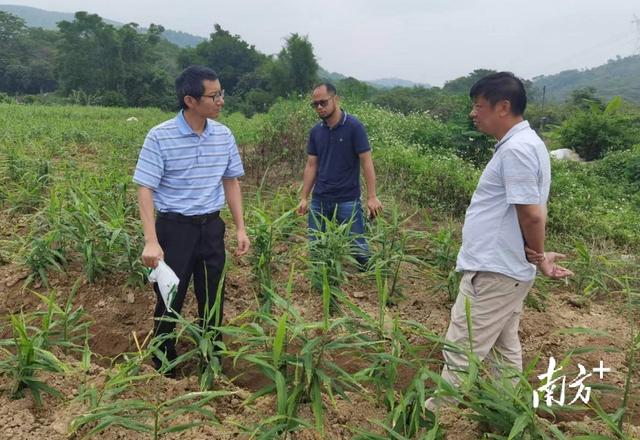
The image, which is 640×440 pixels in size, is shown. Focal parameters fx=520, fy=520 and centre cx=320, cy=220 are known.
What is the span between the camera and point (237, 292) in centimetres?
328

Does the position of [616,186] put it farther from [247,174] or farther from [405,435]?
[405,435]

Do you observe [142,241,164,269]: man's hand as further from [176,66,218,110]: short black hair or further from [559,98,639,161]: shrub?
[559,98,639,161]: shrub

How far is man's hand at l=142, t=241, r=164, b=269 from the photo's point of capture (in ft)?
7.30

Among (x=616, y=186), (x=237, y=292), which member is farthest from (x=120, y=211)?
(x=616, y=186)

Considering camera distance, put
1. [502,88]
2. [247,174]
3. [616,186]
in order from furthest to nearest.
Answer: [616,186], [247,174], [502,88]

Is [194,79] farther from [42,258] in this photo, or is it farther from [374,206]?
[42,258]

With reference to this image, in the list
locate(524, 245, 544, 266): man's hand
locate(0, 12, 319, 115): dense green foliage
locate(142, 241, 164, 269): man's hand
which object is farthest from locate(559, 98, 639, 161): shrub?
locate(0, 12, 319, 115): dense green foliage

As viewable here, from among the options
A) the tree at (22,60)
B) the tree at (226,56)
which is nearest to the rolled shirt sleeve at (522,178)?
the tree at (226,56)

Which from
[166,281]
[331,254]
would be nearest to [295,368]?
[166,281]

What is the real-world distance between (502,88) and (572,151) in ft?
39.0

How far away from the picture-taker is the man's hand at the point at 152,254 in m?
2.22

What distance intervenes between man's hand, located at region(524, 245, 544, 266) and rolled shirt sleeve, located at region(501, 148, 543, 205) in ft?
0.75

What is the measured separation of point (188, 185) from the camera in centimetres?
240

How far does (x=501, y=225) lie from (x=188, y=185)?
→ 54.2 inches
